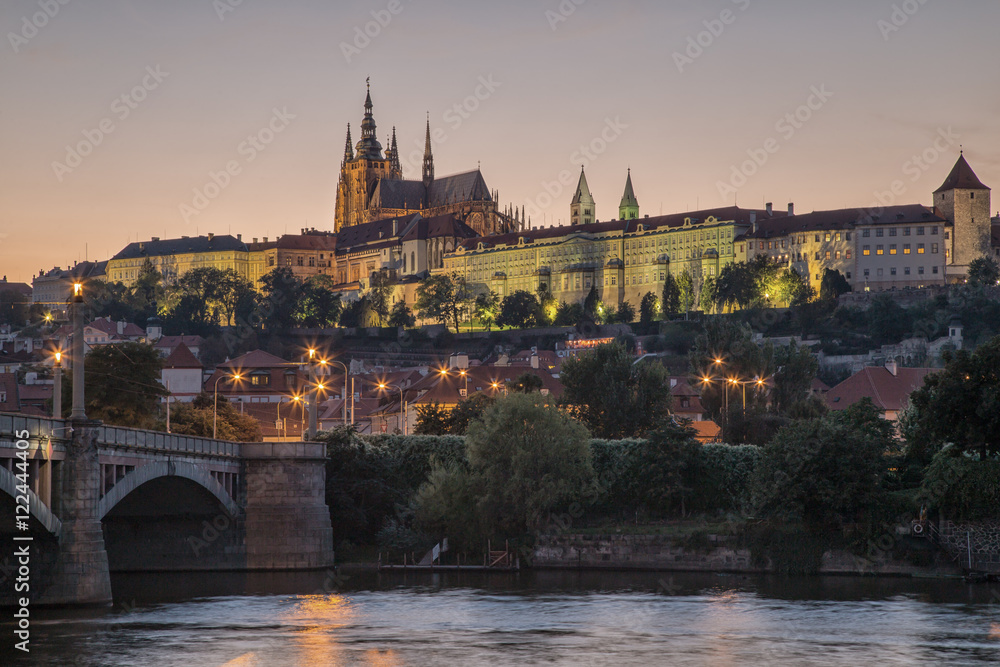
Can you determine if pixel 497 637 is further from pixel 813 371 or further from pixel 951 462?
pixel 813 371

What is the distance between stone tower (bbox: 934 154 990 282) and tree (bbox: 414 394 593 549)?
144m

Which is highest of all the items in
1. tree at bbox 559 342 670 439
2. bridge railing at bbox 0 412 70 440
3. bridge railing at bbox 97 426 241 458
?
tree at bbox 559 342 670 439

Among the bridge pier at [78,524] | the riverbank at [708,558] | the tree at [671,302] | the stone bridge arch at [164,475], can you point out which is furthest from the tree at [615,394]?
the tree at [671,302]

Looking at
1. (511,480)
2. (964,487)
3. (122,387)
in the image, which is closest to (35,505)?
(511,480)

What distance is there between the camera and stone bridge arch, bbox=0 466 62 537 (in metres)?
39.4

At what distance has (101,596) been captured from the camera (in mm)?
45969

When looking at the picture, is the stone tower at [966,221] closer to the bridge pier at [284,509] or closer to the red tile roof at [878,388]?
the red tile roof at [878,388]

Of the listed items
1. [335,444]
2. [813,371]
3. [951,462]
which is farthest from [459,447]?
[813,371]

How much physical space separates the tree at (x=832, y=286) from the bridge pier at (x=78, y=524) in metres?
149

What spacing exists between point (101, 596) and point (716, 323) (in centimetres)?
5573

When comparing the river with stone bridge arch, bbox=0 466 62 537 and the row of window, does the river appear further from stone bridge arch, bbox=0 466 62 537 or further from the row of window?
the row of window

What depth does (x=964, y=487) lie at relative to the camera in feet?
180

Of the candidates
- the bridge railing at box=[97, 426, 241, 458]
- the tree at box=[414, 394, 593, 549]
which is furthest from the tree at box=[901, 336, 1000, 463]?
the bridge railing at box=[97, 426, 241, 458]

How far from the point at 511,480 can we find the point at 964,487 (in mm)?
17448
